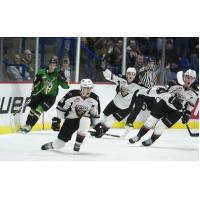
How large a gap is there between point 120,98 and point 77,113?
62 centimetres

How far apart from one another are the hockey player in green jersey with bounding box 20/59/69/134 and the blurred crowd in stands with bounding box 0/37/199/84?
0.07m

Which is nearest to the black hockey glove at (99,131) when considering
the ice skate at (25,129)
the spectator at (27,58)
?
the ice skate at (25,129)

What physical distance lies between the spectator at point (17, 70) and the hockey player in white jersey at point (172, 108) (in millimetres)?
1172

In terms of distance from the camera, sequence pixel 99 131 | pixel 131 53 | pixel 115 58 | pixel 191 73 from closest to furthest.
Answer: pixel 99 131, pixel 191 73, pixel 115 58, pixel 131 53

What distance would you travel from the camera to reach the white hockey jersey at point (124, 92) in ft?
28.5

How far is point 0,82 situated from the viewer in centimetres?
825

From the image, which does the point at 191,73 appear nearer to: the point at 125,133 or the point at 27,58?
the point at 125,133

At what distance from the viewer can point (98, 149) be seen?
326 inches

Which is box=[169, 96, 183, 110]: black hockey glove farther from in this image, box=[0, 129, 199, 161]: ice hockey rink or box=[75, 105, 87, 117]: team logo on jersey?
box=[75, 105, 87, 117]: team logo on jersey

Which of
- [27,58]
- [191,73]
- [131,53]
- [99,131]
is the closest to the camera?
[27,58]

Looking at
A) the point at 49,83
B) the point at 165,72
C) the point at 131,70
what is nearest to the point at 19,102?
the point at 49,83

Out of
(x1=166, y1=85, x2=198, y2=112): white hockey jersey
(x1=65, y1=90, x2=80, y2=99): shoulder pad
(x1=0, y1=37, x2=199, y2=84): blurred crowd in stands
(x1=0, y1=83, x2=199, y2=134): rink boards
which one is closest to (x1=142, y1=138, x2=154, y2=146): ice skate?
(x1=0, y1=83, x2=199, y2=134): rink boards

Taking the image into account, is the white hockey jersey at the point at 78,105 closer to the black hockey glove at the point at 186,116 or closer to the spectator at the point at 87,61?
the spectator at the point at 87,61

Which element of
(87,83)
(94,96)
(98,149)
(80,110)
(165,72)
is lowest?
(98,149)
